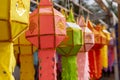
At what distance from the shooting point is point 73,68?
5.15 feet

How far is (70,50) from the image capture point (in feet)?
5.16

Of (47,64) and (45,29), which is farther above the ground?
(45,29)

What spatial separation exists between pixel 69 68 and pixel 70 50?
3.7 inches

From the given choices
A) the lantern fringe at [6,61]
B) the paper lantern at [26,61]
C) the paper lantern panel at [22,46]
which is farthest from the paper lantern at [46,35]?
the lantern fringe at [6,61]

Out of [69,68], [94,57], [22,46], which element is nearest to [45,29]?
[22,46]

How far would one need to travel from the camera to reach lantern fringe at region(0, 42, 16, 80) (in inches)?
34.1

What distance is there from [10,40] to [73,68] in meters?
0.73

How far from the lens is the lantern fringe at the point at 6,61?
2.84 feet

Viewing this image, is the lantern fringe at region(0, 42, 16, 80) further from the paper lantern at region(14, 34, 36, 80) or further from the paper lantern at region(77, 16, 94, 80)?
the paper lantern at region(77, 16, 94, 80)

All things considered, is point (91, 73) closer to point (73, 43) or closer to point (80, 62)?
point (80, 62)

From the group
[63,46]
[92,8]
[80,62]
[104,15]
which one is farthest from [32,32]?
[92,8]

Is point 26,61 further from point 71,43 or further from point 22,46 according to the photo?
point 71,43

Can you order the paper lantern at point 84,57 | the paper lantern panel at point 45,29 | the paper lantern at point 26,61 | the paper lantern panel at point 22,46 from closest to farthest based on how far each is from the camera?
1. the paper lantern panel at point 45,29
2. the paper lantern panel at point 22,46
3. the paper lantern at point 26,61
4. the paper lantern at point 84,57

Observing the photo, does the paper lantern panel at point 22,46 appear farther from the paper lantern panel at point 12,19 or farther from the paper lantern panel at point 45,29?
the paper lantern panel at point 12,19
